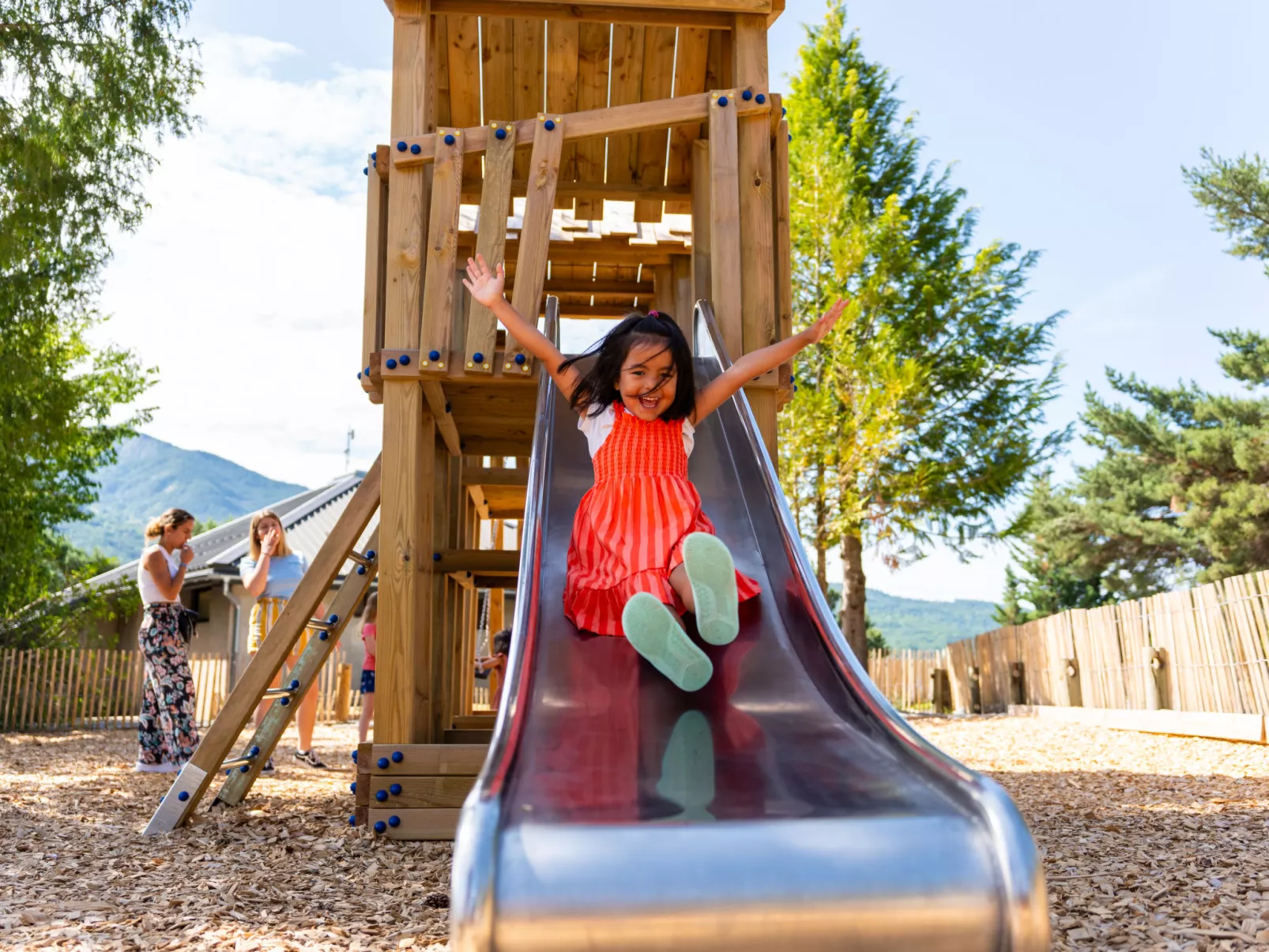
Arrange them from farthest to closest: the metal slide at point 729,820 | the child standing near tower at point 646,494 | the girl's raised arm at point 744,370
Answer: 1. the girl's raised arm at point 744,370
2. the child standing near tower at point 646,494
3. the metal slide at point 729,820

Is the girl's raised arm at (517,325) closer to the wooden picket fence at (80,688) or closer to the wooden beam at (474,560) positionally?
the wooden beam at (474,560)

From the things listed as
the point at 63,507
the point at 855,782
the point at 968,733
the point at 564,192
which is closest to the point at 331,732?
the point at 63,507

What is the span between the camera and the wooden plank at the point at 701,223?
17.2 ft

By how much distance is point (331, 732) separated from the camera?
1245 centimetres

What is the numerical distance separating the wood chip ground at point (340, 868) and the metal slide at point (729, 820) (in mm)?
785

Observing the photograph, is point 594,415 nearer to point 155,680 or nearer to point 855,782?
point 855,782

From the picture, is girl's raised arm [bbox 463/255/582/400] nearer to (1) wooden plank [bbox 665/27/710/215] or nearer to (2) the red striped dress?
(2) the red striped dress

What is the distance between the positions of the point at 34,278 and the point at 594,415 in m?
8.30

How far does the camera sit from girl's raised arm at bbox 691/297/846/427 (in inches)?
149

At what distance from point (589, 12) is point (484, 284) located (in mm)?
1840

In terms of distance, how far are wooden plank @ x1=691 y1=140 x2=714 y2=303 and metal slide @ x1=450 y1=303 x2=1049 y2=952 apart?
2683 millimetres

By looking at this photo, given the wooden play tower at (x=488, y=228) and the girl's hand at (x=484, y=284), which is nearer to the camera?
the girl's hand at (x=484, y=284)

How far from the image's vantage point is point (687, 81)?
617 cm

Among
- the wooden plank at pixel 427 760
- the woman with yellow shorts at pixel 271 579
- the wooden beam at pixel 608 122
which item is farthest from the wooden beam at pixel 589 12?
the wooden plank at pixel 427 760
